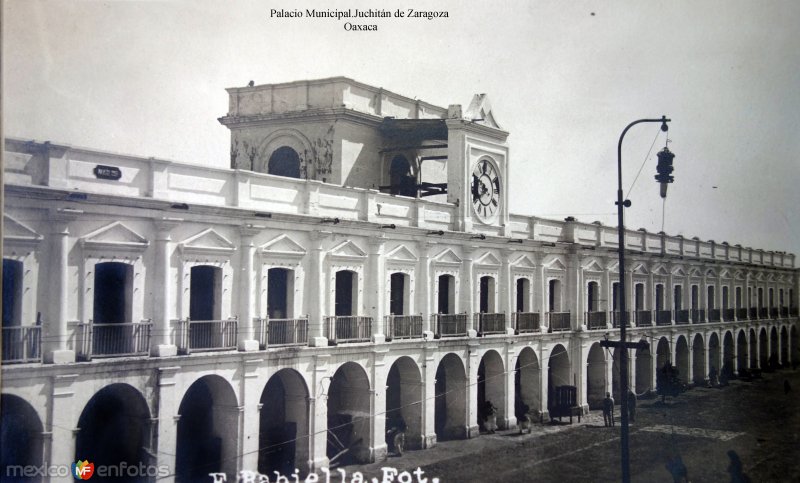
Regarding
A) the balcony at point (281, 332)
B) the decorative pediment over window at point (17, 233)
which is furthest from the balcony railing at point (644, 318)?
the decorative pediment over window at point (17, 233)

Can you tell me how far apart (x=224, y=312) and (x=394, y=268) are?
624 centimetres

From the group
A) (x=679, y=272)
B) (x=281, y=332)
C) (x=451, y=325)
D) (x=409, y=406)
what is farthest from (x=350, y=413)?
(x=679, y=272)

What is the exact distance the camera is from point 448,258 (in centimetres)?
2433

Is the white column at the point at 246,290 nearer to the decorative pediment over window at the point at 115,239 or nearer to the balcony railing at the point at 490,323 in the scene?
the decorative pediment over window at the point at 115,239

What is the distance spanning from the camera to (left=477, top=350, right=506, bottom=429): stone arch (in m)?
26.4

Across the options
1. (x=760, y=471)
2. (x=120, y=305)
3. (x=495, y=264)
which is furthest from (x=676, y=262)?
(x=120, y=305)

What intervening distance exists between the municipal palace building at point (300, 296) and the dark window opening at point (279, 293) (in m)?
0.06

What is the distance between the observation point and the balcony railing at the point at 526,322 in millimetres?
27094

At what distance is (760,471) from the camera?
65.5 feet

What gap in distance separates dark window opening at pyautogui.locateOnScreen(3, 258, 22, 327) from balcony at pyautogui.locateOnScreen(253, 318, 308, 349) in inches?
226

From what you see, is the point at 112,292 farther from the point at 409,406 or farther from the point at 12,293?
the point at 409,406

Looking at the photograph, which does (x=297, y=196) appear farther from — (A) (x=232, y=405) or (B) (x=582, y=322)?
(B) (x=582, y=322)

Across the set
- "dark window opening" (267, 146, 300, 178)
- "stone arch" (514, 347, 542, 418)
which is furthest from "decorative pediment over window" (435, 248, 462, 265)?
"dark window opening" (267, 146, 300, 178)

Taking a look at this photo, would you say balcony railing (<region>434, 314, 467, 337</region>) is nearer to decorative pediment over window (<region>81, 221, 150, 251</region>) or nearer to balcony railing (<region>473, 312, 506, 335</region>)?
balcony railing (<region>473, 312, 506, 335</region>)
